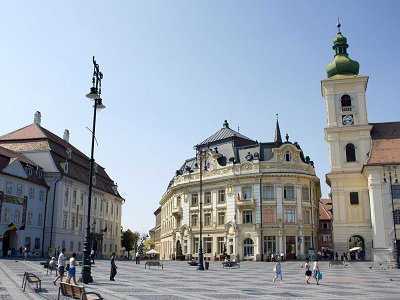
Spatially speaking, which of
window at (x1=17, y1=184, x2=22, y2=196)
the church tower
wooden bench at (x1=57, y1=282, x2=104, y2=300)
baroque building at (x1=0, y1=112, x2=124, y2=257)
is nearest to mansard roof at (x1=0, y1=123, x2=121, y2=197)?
baroque building at (x1=0, y1=112, x2=124, y2=257)

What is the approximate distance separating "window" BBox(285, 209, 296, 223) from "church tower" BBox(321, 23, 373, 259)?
5469mm

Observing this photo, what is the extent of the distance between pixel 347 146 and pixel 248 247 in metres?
18.6

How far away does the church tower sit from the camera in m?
54.6

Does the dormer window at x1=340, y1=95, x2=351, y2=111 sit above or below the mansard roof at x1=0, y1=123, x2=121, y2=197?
above

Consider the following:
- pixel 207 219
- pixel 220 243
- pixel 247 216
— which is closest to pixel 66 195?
pixel 207 219

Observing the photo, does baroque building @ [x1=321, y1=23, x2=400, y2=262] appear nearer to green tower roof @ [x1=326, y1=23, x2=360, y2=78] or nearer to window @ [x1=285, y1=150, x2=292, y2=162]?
green tower roof @ [x1=326, y1=23, x2=360, y2=78]

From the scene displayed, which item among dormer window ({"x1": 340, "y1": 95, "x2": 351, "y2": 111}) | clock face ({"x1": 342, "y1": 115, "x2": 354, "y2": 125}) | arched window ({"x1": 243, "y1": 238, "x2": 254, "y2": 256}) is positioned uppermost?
dormer window ({"x1": 340, "y1": 95, "x2": 351, "y2": 111})

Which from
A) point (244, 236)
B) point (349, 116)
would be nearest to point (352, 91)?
point (349, 116)

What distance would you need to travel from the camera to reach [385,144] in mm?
54656

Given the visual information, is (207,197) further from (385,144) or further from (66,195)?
(385,144)

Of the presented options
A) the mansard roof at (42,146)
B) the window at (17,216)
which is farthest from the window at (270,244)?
the window at (17,216)

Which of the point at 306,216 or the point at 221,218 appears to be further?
the point at 221,218

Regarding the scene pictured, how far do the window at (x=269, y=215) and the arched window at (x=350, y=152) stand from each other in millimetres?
11875

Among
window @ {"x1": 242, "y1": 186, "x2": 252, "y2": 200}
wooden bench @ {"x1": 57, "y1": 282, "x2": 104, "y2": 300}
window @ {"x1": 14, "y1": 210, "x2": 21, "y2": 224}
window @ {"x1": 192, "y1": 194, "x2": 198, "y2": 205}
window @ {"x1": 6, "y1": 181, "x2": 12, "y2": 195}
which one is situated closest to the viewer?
wooden bench @ {"x1": 57, "y1": 282, "x2": 104, "y2": 300}
